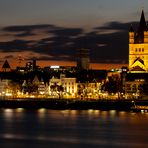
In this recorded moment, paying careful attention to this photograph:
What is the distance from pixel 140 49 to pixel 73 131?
6625 centimetres

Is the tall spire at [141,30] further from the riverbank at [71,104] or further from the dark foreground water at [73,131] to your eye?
the dark foreground water at [73,131]

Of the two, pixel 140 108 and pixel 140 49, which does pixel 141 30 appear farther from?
pixel 140 108

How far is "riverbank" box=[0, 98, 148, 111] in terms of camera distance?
303 ft

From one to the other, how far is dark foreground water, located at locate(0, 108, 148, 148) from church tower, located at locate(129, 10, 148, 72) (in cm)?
4891

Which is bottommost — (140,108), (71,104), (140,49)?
(140,108)

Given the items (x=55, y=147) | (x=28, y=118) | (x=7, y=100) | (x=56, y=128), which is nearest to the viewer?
(x=55, y=147)

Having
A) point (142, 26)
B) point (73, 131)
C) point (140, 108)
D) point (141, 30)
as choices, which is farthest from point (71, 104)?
point (73, 131)

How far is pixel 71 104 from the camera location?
9675 cm

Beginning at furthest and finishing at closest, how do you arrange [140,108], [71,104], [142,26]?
1. [142,26]
2. [71,104]
3. [140,108]

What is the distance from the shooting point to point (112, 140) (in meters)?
53.4

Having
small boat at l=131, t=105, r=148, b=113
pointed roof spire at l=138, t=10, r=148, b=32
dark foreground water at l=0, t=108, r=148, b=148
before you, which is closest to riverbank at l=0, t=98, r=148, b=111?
small boat at l=131, t=105, r=148, b=113

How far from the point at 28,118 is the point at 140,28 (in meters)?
53.9

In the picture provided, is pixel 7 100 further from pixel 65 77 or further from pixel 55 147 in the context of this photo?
pixel 55 147

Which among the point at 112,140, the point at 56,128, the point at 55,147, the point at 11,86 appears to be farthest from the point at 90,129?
the point at 11,86
